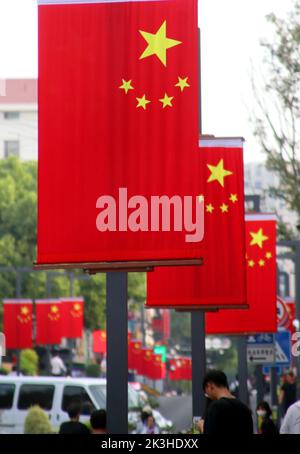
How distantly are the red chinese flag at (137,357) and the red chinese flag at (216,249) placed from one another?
259ft

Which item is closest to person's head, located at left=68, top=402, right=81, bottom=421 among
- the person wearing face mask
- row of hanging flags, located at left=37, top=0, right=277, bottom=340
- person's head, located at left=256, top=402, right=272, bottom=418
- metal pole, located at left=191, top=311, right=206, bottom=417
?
metal pole, located at left=191, top=311, right=206, bottom=417

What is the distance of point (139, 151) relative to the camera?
44.3 ft

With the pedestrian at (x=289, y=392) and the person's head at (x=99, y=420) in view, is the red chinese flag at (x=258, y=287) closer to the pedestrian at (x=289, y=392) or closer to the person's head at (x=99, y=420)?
the pedestrian at (x=289, y=392)

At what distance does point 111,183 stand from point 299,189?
2080 cm

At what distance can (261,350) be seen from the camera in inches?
1404

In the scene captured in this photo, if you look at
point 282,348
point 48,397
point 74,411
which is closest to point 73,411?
point 74,411

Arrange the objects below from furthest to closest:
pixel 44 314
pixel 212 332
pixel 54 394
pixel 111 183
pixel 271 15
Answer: pixel 44 314
pixel 54 394
pixel 271 15
pixel 212 332
pixel 111 183

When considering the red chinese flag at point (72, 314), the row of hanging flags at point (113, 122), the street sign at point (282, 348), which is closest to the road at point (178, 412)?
the red chinese flag at point (72, 314)

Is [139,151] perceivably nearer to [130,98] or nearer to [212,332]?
[130,98]

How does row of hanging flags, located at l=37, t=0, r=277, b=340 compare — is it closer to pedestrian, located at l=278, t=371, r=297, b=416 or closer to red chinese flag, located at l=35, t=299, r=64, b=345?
pedestrian, located at l=278, t=371, r=297, b=416

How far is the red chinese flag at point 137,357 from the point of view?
328ft

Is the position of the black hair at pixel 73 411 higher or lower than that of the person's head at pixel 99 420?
lower

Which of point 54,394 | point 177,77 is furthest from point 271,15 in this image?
point 177,77

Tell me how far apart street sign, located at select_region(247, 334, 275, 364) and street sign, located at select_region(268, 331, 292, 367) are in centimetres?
62
